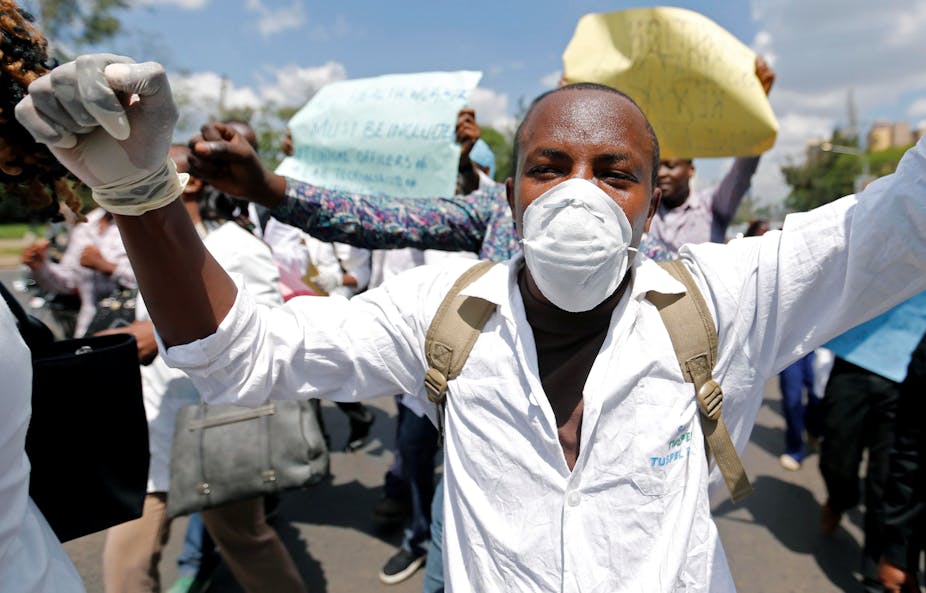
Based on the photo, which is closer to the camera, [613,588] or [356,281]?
[613,588]

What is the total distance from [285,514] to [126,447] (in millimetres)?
2529

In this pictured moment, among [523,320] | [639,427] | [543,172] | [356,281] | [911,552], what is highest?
[543,172]

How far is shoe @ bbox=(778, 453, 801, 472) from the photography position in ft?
14.3

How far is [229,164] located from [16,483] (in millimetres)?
744

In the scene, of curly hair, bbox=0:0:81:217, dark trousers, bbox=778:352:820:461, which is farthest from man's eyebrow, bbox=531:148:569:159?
dark trousers, bbox=778:352:820:461

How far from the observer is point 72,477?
128cm

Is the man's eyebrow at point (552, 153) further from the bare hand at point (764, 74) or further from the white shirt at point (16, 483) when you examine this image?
the bare hand at point (764, 74)

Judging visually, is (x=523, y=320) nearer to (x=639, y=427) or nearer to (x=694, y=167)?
(x=639, y=427)

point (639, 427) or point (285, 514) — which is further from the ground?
point (639, 427)

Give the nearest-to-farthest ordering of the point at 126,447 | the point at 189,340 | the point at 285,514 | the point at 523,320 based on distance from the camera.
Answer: the point at 189,340, the point at 523,320, the point at 126,447, the point at 285,514

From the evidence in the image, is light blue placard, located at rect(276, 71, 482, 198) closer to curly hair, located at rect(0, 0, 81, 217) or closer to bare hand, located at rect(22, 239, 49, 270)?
curly hair, located at rect(0, 0, 81, 217)

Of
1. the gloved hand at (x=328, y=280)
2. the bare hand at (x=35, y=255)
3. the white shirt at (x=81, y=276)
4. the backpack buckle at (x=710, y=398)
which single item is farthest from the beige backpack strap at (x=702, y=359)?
the bare hand at (x=35, y=255)

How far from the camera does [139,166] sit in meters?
0.93

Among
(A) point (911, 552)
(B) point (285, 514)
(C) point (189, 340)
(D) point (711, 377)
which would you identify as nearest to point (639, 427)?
(D) point (711, 377)
